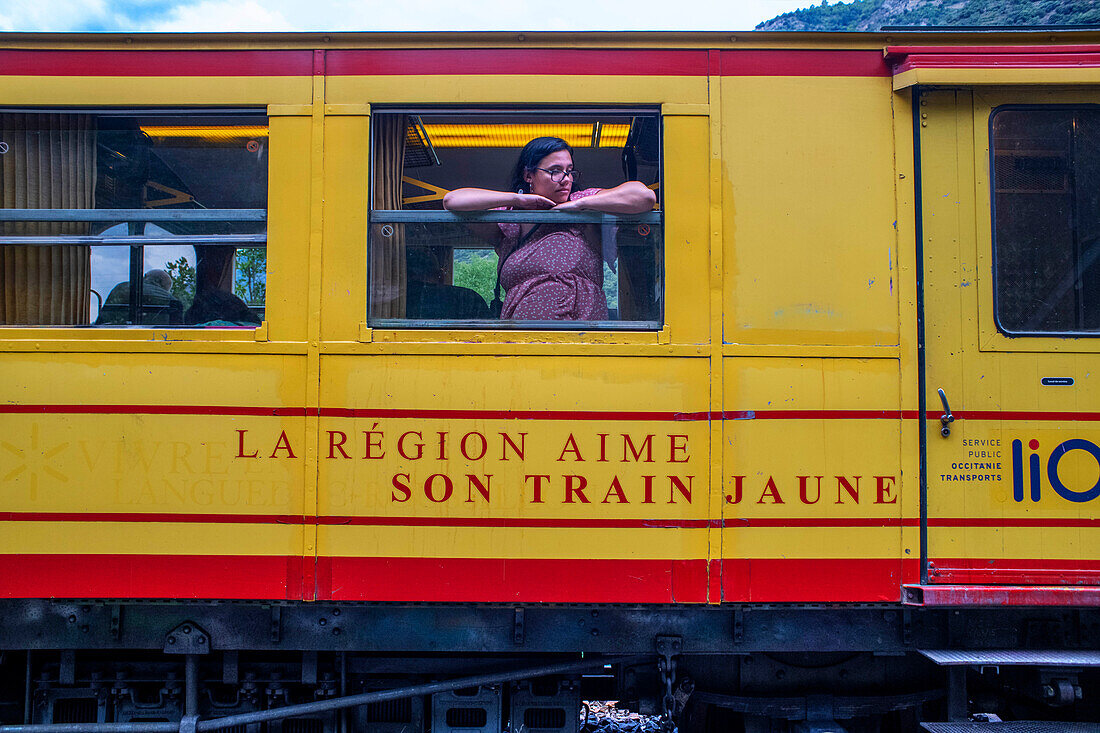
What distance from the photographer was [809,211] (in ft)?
9.09

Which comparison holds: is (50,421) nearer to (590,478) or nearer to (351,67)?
(351,67)

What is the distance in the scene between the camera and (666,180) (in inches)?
109

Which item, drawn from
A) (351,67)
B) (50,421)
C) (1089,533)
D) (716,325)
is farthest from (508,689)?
(351,67)

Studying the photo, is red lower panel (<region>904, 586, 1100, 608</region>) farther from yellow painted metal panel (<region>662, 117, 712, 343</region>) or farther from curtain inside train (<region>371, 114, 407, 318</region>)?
curtain inside train (<region>371, 114, 407, 318</region>)

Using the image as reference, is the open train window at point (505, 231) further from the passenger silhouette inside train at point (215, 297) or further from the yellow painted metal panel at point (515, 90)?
the passenger silhouette inside train at point (215, 297)

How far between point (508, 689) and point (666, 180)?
2289 mm

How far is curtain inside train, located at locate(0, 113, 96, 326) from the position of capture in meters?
2.85

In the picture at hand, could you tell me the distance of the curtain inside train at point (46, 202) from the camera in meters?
2.85

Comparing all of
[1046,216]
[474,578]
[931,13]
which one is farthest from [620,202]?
[931,13]

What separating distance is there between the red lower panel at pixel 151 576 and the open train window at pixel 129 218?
3.02ft

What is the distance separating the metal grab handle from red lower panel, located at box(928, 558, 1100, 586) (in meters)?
0.49

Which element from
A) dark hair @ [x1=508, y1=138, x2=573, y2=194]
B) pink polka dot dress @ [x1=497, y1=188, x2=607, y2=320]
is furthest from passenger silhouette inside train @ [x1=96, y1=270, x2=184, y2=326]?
dark hair @ [x1=508, y1=138, x2=573, y2=194]

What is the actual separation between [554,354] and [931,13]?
43.5m

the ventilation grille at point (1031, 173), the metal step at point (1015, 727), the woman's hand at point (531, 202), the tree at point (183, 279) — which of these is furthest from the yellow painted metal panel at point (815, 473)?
the tree at point (183, 279)
